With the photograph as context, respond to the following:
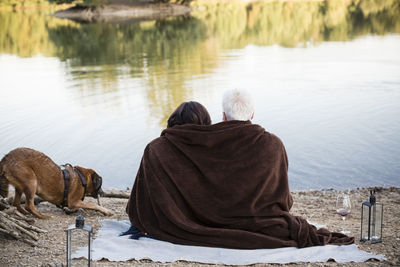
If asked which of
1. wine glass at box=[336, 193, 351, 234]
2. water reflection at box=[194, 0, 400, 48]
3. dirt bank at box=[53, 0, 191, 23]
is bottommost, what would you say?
wine glass at box=[336, 193, 351, 234]

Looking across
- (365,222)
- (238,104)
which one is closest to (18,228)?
(238,104)

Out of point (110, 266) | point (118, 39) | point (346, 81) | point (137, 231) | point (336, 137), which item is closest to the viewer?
point (110, 266)

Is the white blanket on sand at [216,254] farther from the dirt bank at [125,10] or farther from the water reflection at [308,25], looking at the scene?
the dirt bank at [125,10]

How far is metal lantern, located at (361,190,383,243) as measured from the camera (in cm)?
468

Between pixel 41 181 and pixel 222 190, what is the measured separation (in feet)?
6.57

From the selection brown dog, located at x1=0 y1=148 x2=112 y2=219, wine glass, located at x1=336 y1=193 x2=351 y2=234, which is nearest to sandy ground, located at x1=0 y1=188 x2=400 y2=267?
wine glass, located at x1=336 y1=193 x2=351 y2=234

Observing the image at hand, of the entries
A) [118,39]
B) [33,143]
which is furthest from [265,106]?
[118,39]

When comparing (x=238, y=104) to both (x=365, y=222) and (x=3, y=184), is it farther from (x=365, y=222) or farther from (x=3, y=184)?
(x=3, y=184)

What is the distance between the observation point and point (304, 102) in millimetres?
13914

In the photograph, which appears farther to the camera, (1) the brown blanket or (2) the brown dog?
(2) the brown dog

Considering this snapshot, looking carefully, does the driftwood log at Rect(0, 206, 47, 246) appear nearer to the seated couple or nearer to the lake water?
the seated couple

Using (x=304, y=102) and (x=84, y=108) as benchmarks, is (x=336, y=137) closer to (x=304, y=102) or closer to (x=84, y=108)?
(x=304, y=102)

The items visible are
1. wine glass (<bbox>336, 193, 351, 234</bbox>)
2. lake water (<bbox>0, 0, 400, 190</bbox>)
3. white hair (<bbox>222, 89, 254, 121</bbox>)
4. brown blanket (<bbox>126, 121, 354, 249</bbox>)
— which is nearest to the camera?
brown blanket (<bbox>126, 121, 354, 249</bbox>)

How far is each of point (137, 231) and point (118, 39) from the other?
2958 cm
